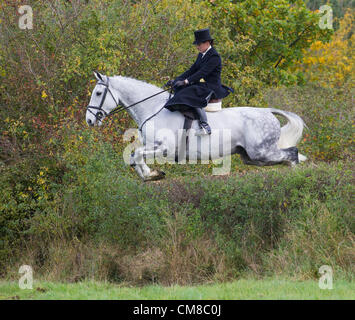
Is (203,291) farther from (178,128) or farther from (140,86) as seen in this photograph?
(140,86)

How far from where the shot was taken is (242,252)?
10.9m

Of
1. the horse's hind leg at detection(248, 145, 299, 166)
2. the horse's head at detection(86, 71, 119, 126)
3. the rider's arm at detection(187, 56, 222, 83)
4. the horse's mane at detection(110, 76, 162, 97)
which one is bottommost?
the horse's hind leg at detection(248, 145, 299, 166)

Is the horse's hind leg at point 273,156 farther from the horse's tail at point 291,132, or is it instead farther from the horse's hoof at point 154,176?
the horse's hoof at point 154,176

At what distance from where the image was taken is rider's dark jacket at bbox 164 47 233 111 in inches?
388

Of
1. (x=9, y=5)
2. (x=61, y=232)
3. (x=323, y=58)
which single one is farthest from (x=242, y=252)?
(x=323, y=58)

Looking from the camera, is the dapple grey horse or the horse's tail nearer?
the dapple grey horse

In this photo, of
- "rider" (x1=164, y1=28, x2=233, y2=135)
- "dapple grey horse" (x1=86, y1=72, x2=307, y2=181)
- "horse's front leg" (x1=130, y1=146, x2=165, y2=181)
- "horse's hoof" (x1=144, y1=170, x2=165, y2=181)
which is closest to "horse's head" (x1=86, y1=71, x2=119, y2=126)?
"dapple grey horse" (x1=86, y1=72, x2=307, y2=181)

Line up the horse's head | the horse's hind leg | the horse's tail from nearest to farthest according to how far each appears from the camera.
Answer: the horse's head → the horse's hind leg → the horse's tail

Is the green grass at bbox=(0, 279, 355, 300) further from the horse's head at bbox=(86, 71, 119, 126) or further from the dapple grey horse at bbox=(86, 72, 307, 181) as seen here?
the horse's head at bbox=(86, 71, 119, 126)

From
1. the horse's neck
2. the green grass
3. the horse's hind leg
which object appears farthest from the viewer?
the horse's hind leg

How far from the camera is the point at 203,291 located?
8.51 meters

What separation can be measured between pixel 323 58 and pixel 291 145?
2611 centimetres

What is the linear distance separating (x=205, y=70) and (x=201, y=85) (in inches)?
11.5

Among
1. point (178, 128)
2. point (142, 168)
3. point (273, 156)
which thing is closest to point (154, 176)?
point (142, 168)
